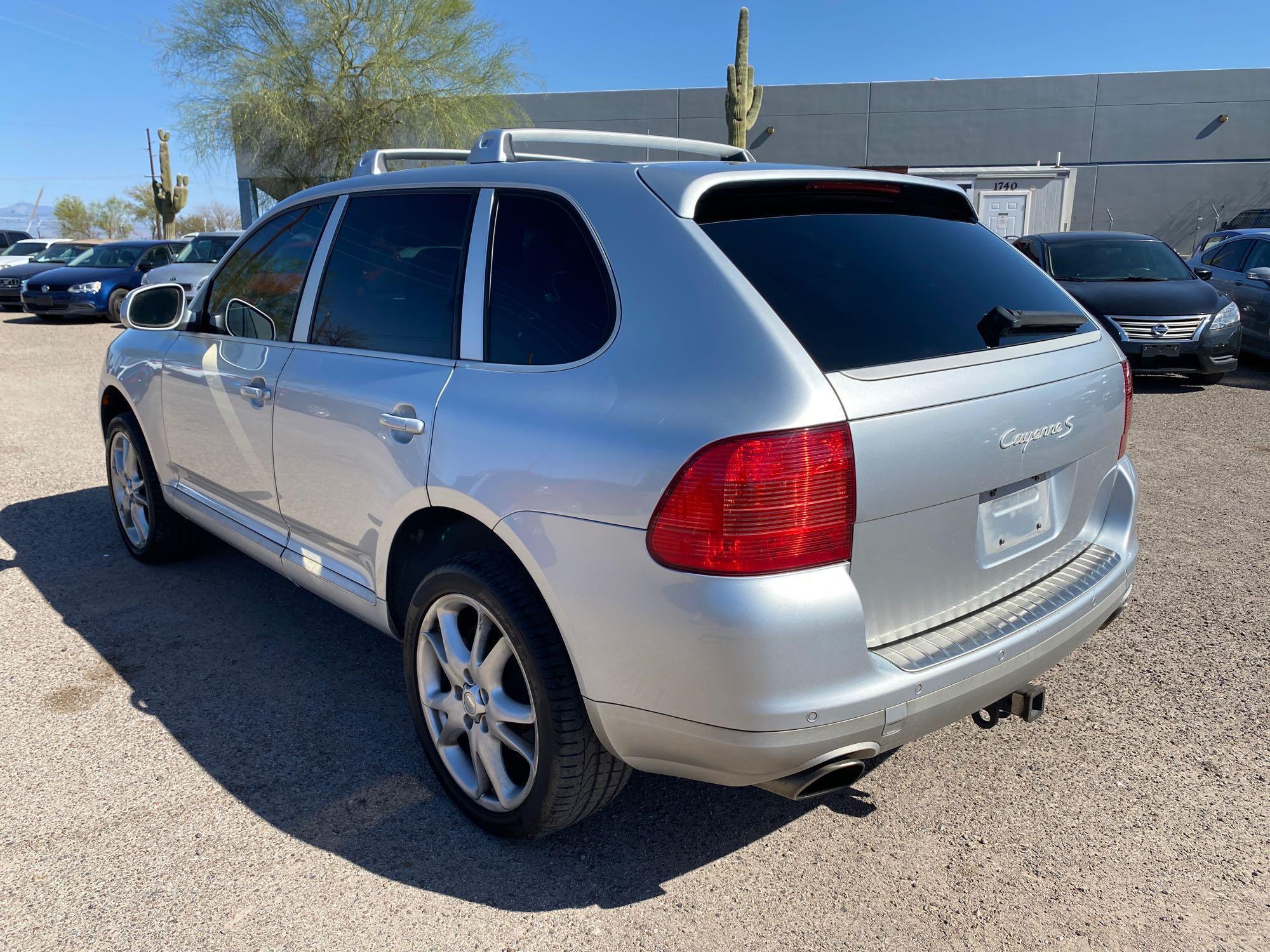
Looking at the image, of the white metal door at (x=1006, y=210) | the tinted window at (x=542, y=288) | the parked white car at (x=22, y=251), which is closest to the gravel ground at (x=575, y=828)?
the tinted window at (x=542, y=288)

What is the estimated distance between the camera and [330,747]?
3178 mm

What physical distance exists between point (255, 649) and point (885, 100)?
32714 millimetres

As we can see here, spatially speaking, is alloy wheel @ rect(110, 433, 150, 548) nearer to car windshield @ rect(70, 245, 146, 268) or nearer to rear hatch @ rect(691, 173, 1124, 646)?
rear hatch @ rect(691, 173, 1124, 646)

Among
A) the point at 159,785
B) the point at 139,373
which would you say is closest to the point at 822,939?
the point at 159,785

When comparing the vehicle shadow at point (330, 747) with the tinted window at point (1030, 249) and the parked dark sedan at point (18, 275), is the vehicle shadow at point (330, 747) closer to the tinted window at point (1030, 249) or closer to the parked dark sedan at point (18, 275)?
the tinted window at point (1030, 249)

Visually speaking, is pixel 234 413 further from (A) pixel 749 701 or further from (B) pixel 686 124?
(B) pixel 686 124

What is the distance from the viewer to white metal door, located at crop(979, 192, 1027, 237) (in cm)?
2464

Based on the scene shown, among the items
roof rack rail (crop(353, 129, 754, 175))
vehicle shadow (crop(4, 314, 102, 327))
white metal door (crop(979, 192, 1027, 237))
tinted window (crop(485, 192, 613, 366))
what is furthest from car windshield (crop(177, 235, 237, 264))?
white metal door (crop(979, 192, 1027, 237))

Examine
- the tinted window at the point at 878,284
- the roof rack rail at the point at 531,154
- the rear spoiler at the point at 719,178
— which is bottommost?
the tinted window at the point at 878,284

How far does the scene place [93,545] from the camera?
5199 mm

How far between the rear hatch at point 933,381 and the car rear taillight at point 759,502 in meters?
0.07

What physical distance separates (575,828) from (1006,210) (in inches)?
999

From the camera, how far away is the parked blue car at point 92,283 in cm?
1802

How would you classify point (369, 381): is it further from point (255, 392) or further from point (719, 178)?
point (719, 178)
